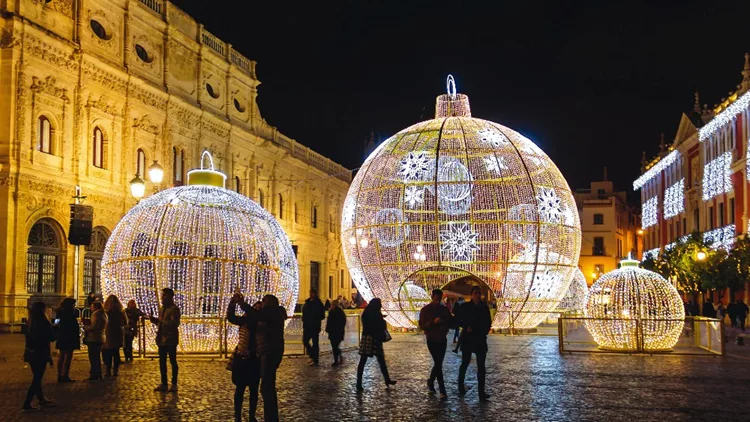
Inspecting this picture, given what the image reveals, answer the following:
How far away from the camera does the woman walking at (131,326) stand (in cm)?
1562

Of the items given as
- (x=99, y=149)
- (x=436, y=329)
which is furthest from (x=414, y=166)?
(x=99, y=149)

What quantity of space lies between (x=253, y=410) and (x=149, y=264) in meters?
7.87

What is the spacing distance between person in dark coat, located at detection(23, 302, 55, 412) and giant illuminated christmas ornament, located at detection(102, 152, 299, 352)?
587 cm

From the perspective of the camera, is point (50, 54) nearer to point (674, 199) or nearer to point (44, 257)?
point (44, 257)

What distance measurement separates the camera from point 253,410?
29.9 ft

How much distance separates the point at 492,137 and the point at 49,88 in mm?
15944

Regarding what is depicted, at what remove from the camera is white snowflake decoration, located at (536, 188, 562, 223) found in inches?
790

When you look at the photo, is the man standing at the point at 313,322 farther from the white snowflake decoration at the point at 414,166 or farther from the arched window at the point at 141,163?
the arched window at the point at 141,163

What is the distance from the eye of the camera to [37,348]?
1012 centimetres

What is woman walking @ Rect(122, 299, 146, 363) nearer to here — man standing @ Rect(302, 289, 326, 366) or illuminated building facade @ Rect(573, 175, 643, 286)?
man standing @ Rect(302, 289, 326, 366)

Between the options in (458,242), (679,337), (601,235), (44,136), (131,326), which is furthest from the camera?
(601,235)

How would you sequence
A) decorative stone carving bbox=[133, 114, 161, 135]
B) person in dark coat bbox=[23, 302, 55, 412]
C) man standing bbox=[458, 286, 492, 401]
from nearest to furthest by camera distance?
person in dark coat bbox=[23, 302, 55, 412] < man standing bbox=[458, 286, 492, 401] < decorative stone carving bbox=[133, 114, 161, 135]

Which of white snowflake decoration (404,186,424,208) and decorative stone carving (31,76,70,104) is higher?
decorative stone carving (31,76,70,104)

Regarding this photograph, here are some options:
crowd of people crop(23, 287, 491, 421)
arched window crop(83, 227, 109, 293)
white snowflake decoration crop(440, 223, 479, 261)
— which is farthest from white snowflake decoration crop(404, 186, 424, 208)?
arched window crop(83, 227, 109, 293)
